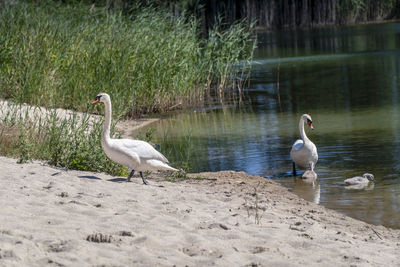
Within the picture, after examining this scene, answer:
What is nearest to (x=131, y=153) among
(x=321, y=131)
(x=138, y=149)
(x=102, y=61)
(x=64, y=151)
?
(x=138, y=149)

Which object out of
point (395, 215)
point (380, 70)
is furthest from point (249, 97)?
point (395, 215)

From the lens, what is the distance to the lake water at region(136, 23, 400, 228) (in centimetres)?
1044

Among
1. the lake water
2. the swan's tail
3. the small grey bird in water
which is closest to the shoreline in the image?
the swan's tail

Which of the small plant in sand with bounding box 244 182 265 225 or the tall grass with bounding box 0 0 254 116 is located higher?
the tall grass with bounding box 0 0 254 116

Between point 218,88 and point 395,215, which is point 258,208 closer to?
point 395,215

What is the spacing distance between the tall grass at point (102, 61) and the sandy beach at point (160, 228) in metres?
5.70

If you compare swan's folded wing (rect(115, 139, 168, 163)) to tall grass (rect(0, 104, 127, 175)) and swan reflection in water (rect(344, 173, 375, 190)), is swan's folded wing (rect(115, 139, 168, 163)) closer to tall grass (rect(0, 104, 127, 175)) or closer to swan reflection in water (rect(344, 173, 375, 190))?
tall grass (rect(0, 104, 127, 175))

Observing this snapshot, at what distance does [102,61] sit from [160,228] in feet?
39.4

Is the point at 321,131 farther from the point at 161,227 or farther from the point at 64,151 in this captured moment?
the point at 161,227

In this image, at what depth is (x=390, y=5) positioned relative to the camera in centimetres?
5888

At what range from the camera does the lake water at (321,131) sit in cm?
1044

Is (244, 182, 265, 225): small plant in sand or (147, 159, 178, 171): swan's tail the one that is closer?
(244, 182, 265, 225): small plant in sand

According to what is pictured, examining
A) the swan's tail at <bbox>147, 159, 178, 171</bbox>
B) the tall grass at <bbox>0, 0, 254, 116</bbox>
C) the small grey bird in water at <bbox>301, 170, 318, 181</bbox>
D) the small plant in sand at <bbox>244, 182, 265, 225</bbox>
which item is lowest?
the small grey bird in water at <bbox>301, 170, 318, 181</bbox>

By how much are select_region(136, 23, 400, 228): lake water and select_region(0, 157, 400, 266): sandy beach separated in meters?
1.64
